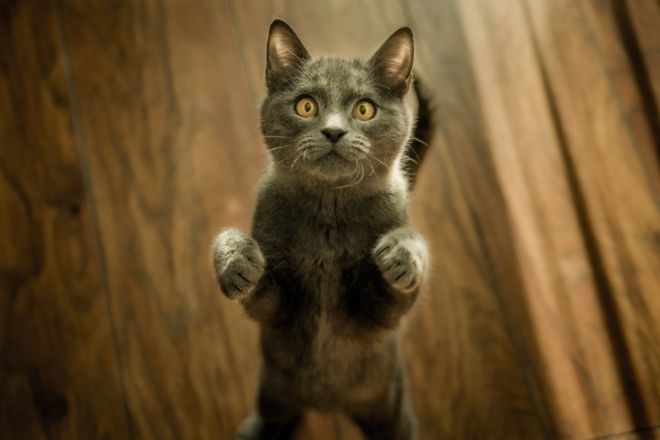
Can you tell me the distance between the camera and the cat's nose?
905 millimetres

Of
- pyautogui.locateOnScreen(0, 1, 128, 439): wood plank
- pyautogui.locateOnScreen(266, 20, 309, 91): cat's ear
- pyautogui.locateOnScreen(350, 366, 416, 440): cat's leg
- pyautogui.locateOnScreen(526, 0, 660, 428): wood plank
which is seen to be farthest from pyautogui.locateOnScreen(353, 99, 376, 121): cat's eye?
pyautogui.locateOnScreen(0, 1, 128, 439): wood plank

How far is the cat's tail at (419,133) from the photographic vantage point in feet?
3.79

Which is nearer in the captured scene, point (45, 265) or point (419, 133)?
point (419, 133)

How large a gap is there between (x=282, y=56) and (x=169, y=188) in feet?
1.79

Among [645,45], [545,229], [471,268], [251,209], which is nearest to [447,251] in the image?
[471,268]

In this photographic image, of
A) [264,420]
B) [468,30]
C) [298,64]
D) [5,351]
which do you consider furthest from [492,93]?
[5,351]

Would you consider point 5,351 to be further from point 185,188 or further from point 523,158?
point 523,158

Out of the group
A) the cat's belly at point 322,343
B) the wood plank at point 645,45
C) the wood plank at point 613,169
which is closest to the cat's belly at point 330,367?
the cat's belly at point 322,343

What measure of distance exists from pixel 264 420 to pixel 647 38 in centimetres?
131

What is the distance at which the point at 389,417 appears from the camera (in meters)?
1.12

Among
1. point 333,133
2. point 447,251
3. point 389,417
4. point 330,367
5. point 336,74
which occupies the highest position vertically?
point 336,74

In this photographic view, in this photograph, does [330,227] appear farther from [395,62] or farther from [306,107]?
[395,62]

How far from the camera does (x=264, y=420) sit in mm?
1195

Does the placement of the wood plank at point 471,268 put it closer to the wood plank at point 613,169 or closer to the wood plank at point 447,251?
the wood plank at point 447,251
